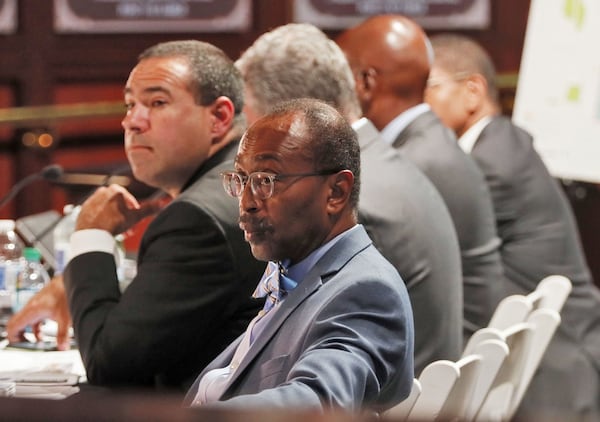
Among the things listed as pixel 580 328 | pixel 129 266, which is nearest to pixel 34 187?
pixel 129 266

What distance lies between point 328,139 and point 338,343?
339 millimetres

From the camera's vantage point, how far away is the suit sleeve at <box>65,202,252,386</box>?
2.20 m

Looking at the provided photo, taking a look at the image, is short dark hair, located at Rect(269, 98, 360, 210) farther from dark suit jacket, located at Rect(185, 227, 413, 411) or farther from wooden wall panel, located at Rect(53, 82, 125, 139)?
wooden wall panel, located at Rect(53, 82, 125, 139)

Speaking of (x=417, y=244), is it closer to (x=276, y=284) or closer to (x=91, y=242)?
(x=91, y=242)

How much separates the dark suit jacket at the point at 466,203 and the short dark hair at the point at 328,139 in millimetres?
1416

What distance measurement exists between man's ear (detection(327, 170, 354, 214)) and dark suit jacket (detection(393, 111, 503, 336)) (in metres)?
1.43

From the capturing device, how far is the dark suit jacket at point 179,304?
220 cm

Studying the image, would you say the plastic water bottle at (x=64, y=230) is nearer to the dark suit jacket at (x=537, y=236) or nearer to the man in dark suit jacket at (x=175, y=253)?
the man in dark suit jacket at (x=175, y=253)

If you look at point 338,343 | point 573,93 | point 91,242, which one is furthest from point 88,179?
point 338,343

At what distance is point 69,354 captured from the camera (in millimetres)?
2660

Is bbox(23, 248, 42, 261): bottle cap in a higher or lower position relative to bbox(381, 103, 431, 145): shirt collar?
lower

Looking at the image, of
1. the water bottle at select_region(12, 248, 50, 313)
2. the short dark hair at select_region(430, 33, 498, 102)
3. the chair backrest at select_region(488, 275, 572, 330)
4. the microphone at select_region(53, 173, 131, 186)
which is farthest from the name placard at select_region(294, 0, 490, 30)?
the chair backrest at select_region(488, 275, 572, 330)

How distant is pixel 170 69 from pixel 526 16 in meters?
4.04

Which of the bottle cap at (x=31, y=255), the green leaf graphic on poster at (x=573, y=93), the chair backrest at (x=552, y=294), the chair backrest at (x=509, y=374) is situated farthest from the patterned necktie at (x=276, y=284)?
the green leaf graphic on poster at (x=573, y=93)
